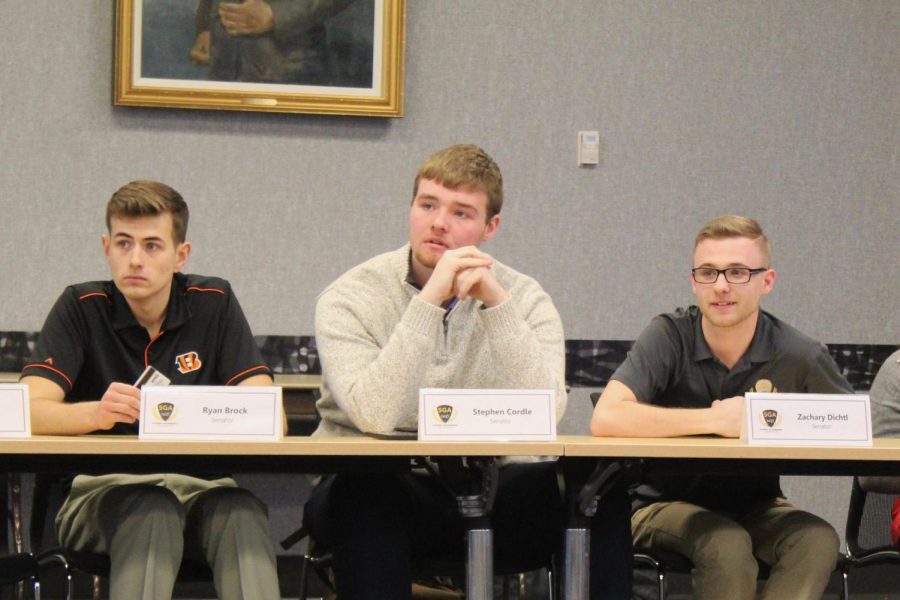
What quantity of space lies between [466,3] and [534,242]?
92cm

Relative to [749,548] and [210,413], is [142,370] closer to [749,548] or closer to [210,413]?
[210,413]

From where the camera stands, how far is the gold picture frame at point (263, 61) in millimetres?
4125

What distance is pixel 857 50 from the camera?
4.54 meters

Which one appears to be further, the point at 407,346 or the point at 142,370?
the point at 142,370

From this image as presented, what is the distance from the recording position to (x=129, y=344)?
2.77 meters

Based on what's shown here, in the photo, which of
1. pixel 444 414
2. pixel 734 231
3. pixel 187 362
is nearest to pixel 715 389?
pixel 734 231

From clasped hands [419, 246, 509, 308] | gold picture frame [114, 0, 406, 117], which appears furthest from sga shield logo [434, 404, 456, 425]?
gold picture frame [114, 0, 406, 117]

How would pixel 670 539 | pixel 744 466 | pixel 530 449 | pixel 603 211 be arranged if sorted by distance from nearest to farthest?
pixel 530 449
pixel 744 466
pixel 670 539
pixel 603 211

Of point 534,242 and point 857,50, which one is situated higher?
point 857,50

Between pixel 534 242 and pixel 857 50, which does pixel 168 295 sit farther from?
pixel 857 50

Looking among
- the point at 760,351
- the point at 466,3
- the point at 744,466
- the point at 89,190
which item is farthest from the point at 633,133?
the point at 744,466

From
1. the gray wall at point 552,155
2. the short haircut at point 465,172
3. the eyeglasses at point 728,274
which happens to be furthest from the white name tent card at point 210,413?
the gray wall at point 552,155

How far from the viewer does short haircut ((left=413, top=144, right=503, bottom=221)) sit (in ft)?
8.80

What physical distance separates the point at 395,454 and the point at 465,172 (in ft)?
2.63
